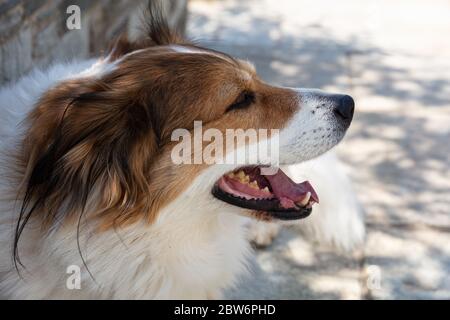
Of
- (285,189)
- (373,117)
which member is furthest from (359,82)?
(285,189)

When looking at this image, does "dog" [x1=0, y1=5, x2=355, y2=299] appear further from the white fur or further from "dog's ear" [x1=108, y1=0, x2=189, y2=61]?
"dog's ear" [x1=108, y1=0, x2=189, y2=61]

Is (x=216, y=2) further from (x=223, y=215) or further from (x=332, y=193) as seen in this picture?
(x=223, y=215)

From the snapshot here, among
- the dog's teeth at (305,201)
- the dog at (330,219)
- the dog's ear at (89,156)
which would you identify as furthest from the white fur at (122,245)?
the dog at (330,219)

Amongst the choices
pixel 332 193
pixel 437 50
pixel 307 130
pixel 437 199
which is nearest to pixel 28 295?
pixel 307 130

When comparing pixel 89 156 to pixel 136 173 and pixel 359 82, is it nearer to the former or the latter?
pixel 136 173

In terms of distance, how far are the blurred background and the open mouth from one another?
905 millimetres

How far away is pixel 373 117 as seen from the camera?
5.68 m

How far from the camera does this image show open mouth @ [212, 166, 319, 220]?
3113 mm

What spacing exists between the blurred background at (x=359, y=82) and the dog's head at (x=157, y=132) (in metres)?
0.98

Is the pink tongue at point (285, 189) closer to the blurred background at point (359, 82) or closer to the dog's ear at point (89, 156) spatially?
the dog's ear at point (89, 156)

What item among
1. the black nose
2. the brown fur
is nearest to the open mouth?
the brown fur

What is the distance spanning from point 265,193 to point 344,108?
0.54 metres

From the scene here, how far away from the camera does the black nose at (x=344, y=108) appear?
3238 millimetres

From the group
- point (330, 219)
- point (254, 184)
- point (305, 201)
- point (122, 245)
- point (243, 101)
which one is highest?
point (243, 101)
